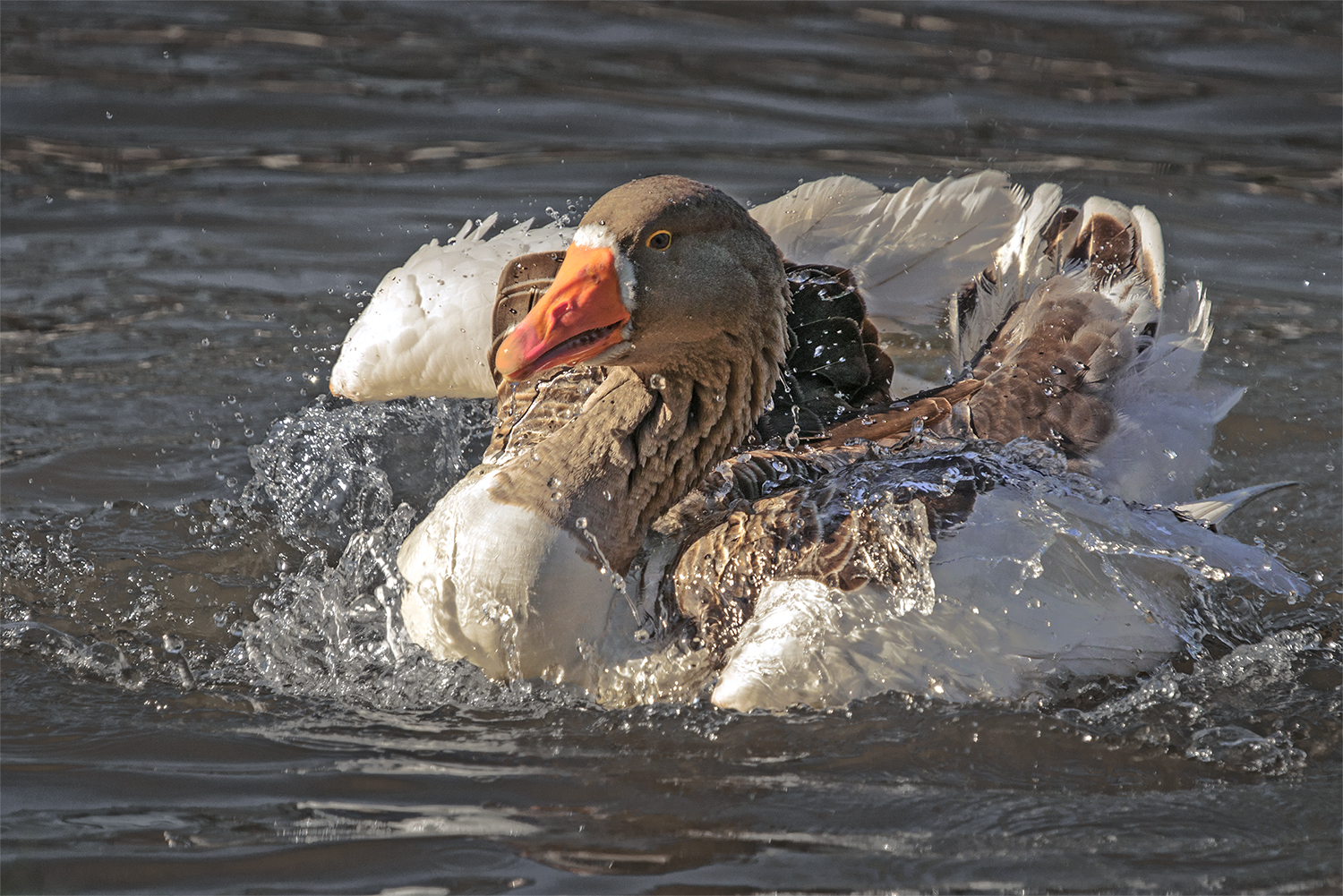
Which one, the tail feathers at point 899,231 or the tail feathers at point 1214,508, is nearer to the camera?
the tail feathers at point 1214,508

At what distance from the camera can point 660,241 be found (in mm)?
3785

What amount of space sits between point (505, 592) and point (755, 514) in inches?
29.8

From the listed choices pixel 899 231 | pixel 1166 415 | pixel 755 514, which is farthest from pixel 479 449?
pixel 1166 415

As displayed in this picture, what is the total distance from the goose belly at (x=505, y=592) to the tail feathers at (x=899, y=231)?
5.78ft

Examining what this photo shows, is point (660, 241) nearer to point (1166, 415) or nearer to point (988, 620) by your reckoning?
point (988, 620)

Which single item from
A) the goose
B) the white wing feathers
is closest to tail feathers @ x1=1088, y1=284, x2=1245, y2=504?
the goose

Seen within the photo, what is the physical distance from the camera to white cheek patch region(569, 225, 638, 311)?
12.3 ft

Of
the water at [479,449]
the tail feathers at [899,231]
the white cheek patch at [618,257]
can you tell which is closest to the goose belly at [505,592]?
the water at [479,449]

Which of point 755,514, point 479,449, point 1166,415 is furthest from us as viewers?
point 479,449

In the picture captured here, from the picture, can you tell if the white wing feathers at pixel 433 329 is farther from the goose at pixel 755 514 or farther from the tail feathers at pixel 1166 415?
the tail feathers at pixel 1166 415

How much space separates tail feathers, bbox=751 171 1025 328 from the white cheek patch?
4.78 ft

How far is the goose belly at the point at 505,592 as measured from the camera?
3.77 meters

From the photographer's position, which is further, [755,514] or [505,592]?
[755,514]

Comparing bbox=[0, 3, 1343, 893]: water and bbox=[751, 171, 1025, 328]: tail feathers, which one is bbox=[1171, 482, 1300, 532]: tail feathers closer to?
bbox=[0, 3, 1343, 893]: water
